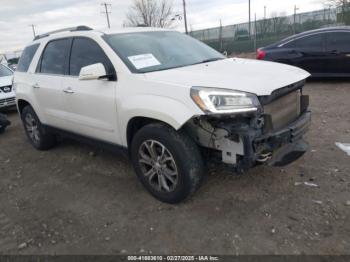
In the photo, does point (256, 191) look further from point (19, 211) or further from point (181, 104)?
point (19, 211)

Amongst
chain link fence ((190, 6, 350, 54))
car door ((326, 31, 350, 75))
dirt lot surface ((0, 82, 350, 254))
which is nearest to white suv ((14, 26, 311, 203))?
dirt lot surface ((0, 82, 350, 254))

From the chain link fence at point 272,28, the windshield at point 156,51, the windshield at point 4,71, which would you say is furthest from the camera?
the chain link fence at point 272,28

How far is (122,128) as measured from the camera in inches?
145

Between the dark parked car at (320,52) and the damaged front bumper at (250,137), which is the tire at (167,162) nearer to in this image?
the damaged front bumper at (250,137)

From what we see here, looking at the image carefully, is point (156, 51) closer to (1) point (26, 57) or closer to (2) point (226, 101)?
(2) point (226, 101)

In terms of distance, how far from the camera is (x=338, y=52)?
8.22 meters

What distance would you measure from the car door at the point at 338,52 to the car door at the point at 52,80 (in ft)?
21.4

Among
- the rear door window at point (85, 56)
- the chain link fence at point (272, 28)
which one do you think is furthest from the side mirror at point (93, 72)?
the chain link fence at point (272, 28)

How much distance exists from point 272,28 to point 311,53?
19.7 metres

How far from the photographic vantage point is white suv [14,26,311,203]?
2980 mm

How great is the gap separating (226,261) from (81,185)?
2244mm

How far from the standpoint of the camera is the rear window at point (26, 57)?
211 inches

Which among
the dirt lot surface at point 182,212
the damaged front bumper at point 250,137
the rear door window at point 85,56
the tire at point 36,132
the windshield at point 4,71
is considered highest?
the rear door window at point 85,56

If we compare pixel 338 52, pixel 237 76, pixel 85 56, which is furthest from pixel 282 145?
pixel 338 52
